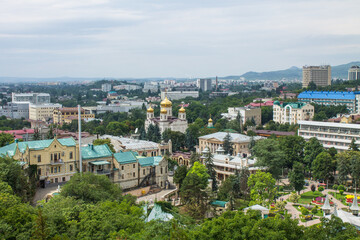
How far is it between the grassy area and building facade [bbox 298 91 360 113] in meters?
59.3

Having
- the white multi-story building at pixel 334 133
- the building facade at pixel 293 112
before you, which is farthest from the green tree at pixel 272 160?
the building facade at pixel 293 112

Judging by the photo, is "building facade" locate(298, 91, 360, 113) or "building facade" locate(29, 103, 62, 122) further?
"building facade" locate(29, 103, 62, 122)

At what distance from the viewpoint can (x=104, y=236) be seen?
974 inches

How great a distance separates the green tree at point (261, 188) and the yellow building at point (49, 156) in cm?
1756

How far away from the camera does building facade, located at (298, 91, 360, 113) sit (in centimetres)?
10194

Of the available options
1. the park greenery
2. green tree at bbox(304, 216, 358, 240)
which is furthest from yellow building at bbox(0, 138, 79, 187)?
green tree at bbox(304, 216, 358, 240)

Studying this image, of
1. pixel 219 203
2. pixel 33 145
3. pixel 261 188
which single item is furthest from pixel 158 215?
pixel 33 145

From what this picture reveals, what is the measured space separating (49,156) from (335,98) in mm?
80444

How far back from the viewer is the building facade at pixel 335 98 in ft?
334

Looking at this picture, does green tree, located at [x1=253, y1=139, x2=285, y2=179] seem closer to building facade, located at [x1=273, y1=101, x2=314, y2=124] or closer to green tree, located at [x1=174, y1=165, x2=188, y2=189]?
green tree, located at [x1=174, y1=165, x2=188, y2=189]

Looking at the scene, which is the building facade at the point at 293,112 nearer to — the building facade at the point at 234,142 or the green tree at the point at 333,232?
the building facade at the point at 234,142

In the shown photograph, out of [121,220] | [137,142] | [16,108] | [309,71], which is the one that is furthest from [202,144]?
[309,71]

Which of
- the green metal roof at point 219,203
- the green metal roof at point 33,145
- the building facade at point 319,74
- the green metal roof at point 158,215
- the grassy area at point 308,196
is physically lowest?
the grassy area at point 308,196

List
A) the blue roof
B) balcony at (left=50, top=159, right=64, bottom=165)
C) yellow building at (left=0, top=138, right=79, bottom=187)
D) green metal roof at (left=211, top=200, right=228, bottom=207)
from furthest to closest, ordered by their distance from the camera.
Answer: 1. the blue roof
2. balcony at (left=50, top=159, right=64, bottom=165)
3. yellow building at (left=0, top=138, right=79, bottom=187)
4. green metal roof at (left=211, top=200, right=228, bottom=207)
